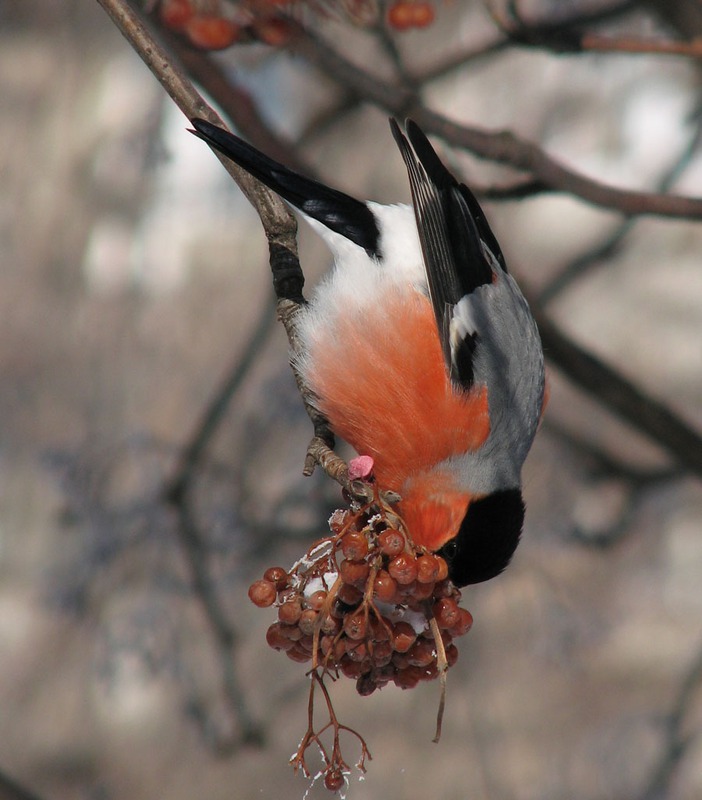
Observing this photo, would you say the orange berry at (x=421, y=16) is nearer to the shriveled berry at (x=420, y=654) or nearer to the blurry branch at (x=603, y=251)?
the blurry branch at (x=603, y=251)

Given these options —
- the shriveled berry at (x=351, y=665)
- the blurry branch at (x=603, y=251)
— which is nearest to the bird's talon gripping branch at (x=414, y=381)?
the shriveled berry at (x=351, y=665)

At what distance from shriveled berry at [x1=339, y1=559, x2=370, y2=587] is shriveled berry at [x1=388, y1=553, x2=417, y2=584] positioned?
0.03 metres

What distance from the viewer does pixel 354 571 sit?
0.90 meters

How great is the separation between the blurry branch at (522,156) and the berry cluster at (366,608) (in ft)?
3.05

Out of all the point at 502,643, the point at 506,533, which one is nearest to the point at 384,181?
the point at 502,643

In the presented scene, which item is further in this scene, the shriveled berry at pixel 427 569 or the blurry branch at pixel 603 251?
the blurry branch at pixel 603 251

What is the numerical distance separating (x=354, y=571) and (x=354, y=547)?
0.02 metres

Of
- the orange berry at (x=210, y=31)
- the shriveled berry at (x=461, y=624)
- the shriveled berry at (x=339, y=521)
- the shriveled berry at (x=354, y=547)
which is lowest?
the shriveled berry at (x=461, y=624)

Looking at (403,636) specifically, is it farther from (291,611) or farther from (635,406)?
(635,406)

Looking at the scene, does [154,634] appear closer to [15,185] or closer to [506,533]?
[15,185]

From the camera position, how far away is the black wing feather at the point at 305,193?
1.20 metres

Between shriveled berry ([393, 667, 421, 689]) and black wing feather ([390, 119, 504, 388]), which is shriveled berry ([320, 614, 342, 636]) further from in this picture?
black wing feather ([390, 119, 504, 388])

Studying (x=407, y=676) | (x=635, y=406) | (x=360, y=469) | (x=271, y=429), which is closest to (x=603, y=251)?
(x=635, y=406)

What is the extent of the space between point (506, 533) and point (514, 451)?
213 millimetres
